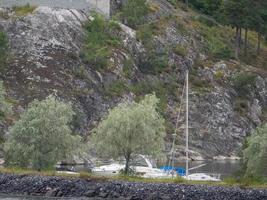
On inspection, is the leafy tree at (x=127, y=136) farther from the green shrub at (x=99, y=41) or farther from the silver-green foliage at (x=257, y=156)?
the green shrub at (x=99, y=41)

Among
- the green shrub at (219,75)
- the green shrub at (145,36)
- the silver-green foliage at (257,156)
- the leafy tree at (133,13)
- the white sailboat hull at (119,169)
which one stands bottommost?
the white sailboat hull at (119,169)

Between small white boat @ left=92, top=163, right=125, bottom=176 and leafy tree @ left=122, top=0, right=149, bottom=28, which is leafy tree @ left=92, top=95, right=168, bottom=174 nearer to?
small white boat @ left=92, top=163, right=125, bottom=176

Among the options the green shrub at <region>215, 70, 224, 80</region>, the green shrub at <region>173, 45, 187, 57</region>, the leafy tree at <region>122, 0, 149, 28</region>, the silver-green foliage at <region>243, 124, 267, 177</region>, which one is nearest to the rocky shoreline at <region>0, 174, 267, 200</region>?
the silver-green foliage at <region>243, 124, 267, 177</region>

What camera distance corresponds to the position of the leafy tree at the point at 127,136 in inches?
2611

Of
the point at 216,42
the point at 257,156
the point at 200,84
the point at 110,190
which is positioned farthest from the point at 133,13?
the point at 110,190

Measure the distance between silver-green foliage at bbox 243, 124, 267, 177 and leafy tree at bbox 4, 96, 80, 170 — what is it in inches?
567

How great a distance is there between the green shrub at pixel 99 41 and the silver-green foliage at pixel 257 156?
4923cm

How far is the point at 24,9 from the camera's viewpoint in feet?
384

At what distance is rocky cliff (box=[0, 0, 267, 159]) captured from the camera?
106 m

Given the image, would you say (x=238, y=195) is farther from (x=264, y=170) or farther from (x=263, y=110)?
(x=263, y=110)

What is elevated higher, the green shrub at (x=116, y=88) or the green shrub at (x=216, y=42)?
the green shrub at (x=216, y=42)

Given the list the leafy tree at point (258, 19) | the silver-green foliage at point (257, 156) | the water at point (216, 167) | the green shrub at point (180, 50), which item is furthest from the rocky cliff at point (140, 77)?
the silver-green foliage at point (257, 156)

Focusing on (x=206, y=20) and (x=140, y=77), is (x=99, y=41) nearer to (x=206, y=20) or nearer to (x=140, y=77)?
(x=140, y=77)

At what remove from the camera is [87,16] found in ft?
401
